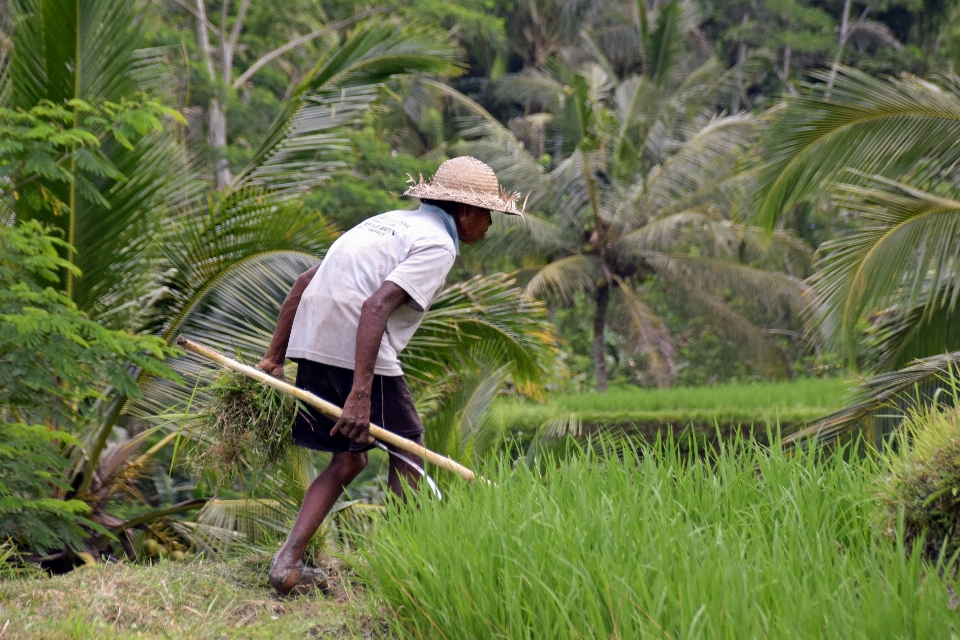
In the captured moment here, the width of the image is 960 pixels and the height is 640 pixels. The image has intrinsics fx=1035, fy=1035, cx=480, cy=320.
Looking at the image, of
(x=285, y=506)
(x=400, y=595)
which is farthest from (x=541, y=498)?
(x=285, y=506)

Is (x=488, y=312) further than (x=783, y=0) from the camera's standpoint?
No

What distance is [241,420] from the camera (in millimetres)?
4312

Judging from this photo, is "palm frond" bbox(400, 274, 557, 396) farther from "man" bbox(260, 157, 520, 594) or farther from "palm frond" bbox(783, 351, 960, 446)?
"man" bbox(260, 157, 520, 594)

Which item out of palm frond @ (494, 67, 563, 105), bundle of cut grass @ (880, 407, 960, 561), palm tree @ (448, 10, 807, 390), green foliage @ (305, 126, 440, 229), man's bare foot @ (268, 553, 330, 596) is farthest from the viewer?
palm frond @ (494, 67, 563, 105)

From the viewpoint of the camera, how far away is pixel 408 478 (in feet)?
14.2

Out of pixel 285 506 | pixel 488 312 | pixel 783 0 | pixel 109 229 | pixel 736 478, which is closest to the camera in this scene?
pixel 736 478

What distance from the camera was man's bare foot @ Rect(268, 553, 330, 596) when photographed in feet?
13.3

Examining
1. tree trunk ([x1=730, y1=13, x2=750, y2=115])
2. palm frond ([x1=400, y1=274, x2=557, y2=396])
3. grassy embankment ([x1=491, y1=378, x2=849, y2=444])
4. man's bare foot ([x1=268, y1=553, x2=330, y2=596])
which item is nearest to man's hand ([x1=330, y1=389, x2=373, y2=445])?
man's bare foot ([x1=268, y1=553, x2=330, y2=596])

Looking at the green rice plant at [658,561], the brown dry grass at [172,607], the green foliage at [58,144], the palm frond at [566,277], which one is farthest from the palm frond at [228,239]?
the palm frond at [566,277]

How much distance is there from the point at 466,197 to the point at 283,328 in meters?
0.98

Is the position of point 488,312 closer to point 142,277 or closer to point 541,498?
point 142,277

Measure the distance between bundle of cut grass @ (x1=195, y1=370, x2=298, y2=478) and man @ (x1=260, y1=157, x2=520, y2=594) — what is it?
0.10 meters

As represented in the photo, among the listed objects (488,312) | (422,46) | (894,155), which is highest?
(422,46)

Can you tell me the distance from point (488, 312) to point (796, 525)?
418 centimetres
